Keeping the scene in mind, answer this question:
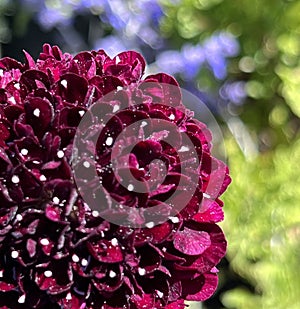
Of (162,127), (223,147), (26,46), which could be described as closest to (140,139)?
(162,127)

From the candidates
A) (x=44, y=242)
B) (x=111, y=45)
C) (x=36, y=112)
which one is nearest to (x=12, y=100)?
(x=36, y=112)

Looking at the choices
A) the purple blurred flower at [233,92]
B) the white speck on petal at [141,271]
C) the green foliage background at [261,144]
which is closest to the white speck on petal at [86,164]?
the white speck on petal at [141,271]

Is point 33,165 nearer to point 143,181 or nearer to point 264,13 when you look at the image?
point 143,181

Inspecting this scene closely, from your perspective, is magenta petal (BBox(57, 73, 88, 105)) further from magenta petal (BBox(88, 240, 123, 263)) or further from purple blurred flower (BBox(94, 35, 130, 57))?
purple blurred flower (BBox(94, 35, 130, 57))

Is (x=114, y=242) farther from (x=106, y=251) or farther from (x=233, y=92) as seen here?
(x=233, y=92)

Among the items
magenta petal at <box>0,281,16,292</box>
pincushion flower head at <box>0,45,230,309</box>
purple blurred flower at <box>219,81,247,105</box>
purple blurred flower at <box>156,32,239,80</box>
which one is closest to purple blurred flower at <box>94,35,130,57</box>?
purple blurred flower at <box>156,32,239,80</box>
